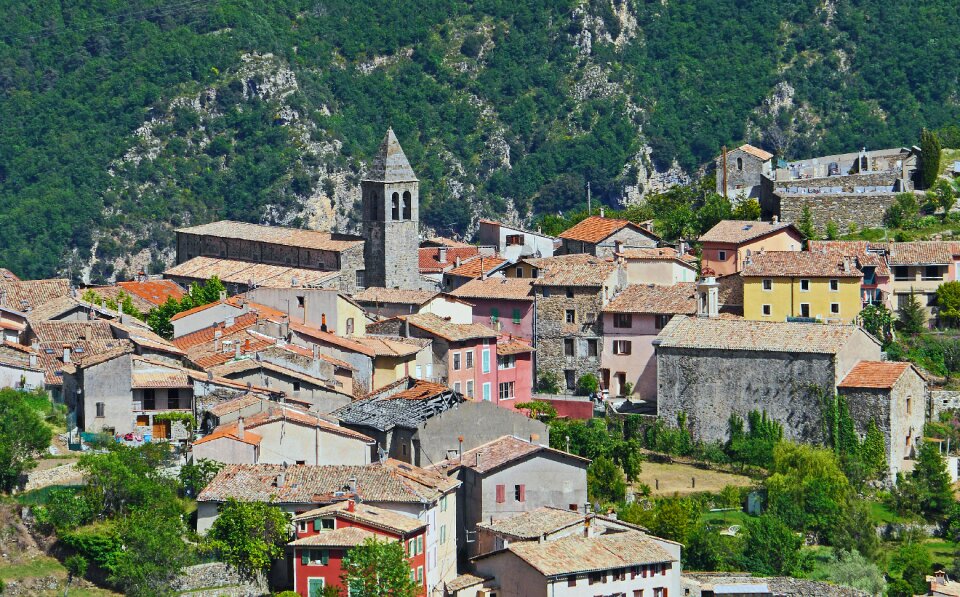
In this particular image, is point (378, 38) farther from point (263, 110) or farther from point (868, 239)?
point (868, 239)

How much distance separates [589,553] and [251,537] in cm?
934

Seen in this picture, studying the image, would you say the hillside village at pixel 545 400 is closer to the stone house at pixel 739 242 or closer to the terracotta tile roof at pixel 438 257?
the stone house at pixel 739 242

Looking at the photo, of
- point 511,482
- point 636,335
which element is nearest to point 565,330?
point 636,335

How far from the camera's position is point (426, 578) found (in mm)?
64062

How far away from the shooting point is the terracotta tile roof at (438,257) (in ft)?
339

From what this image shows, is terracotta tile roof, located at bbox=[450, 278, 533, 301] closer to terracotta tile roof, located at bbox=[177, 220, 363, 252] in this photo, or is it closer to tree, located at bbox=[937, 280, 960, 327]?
terracotta tile roof, located at bbox=[177, 220, 363, 252]

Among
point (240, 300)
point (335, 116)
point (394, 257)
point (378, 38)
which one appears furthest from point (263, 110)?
point (240, 300)

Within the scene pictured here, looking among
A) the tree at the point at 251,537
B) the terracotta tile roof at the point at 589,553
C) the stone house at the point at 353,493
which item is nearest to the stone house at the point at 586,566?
the terracotta tile roof at the point at 589,553

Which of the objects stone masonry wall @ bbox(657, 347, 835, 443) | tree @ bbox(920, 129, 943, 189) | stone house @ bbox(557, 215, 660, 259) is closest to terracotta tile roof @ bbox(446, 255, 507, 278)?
stone house @ bbox(557, 215, 660, 259)

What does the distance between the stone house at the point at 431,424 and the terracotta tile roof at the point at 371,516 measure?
7.21 metres

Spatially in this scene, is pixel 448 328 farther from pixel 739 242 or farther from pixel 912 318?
pixel 912 318

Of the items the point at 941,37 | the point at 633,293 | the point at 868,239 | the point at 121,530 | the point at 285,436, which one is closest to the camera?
the point at 121,530

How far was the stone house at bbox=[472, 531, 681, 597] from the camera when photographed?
6334cm

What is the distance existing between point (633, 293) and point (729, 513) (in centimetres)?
1433
